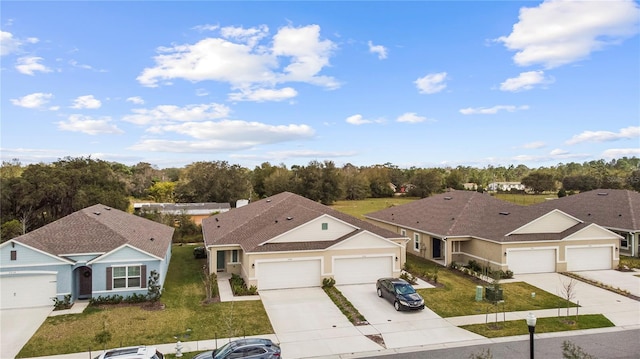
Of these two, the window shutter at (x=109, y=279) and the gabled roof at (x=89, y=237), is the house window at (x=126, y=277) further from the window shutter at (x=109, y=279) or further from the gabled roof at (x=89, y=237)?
the gabled roof at (x=89, y=237)

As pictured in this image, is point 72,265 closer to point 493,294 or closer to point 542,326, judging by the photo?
point 493,294

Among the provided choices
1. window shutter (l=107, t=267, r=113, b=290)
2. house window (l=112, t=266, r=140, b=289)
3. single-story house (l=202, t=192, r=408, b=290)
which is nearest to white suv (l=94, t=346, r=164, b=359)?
house window (l=112, t=266, r=140, b=289)

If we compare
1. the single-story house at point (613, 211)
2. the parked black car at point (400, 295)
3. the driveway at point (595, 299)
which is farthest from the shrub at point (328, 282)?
the single-story house at point (613, 211)

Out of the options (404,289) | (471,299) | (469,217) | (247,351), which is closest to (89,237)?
(247,351)

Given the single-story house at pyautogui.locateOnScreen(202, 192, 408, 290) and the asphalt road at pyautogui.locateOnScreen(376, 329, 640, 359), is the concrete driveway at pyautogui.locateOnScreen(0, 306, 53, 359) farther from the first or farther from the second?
the asphalt road at pyautogui.locateOnScreen(376, 329, 640, 359)

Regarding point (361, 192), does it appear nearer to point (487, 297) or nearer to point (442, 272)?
Answer: point (442, 272)
